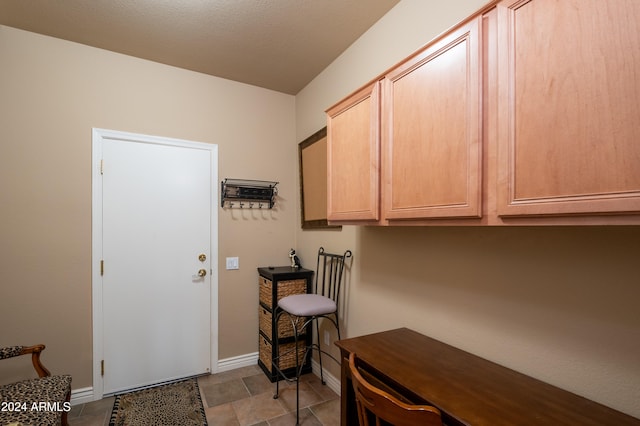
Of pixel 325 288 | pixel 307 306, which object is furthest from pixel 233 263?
pixel 307 306

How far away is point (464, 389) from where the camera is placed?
1146mm

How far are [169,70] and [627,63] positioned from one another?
9.93 ft

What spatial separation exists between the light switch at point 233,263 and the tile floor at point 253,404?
0.99m

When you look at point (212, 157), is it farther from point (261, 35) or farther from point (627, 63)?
point (627, 63)

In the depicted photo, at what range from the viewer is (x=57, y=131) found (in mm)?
2312

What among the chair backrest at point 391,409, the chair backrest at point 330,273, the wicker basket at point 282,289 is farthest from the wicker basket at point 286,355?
the chair backrest at point 391,409

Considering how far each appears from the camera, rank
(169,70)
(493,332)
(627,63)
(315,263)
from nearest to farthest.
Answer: (627,63)
(493,332)
(169,70)
(315,263)

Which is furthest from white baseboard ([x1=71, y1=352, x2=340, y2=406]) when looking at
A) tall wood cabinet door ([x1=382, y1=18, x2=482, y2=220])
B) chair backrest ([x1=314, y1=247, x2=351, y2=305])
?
tall wood cabinet door ([x1=382, y1=18, x2=482, y2=220])

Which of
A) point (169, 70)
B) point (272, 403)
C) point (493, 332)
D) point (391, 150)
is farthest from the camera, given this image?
point (169, 70)

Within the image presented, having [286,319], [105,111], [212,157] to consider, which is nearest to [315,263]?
[286,319]

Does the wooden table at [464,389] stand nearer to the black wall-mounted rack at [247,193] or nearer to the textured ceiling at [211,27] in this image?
the black wall-mounted rack at [247,193]

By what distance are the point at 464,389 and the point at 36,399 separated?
7.01ft

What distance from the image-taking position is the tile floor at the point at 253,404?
2.13 meters

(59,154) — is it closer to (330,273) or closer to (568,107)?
(330,273)
